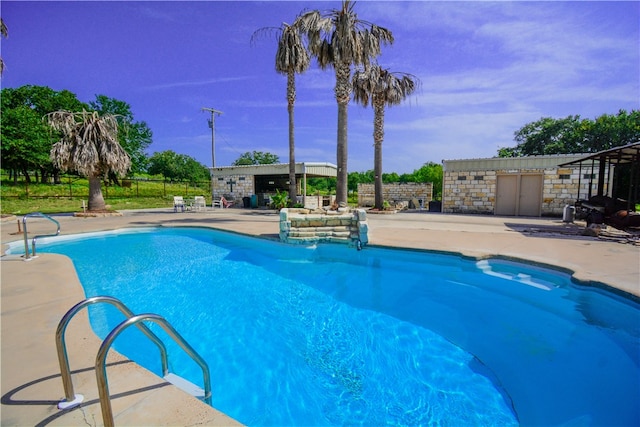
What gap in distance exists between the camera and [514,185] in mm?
→ 15344

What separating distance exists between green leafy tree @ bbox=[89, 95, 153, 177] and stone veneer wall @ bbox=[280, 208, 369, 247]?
2710 centimetres

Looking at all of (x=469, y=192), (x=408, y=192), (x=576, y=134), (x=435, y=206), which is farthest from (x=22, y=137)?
(x=576, y=134)

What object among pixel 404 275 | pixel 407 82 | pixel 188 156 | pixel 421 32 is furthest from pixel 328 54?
pixel 188 156

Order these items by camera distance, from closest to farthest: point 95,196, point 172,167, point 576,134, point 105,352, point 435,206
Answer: point 105,352 → point 95,196 → point 435,206 → point 576,134 → point 172,167

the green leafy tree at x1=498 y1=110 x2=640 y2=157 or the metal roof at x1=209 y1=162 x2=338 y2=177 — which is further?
the green leafy tree at x1=498 y1=110 x2=640 y2=157

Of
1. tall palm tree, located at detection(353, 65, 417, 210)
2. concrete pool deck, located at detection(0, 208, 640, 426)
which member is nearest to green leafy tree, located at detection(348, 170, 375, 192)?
tall palm tree, located at detection(353, 65, 417, 210)

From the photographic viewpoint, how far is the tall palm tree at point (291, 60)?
14.7 metres

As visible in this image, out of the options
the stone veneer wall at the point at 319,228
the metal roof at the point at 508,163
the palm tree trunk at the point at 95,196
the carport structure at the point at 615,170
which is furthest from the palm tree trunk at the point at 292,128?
the carport structure at the point at 615,170

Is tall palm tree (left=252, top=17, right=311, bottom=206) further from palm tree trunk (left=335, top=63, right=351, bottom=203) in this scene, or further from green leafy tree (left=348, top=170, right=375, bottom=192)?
green leafy tree (left=348, top=170, right=375, bottom=192)

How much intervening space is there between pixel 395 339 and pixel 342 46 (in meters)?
10.7

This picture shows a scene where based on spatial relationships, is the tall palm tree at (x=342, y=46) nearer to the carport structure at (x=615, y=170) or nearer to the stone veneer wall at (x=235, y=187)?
the carport structure at (x=615, y=170)

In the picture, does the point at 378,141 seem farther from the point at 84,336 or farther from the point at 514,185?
the point at 84,336

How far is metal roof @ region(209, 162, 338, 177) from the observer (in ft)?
60.8

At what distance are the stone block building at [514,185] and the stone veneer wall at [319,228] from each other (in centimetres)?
1031
